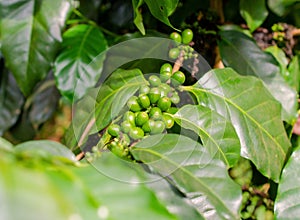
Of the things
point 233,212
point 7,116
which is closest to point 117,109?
point 233,212

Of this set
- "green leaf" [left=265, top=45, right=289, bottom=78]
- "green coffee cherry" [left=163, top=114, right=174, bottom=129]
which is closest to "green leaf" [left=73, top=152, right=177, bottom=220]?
"green coffee cherry" [left=163, top=114, right=174, bottom=129]

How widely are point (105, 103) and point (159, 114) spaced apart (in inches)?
5.2

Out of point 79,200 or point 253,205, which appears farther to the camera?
point 253,205

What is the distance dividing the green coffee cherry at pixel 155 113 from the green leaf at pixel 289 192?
237 mm

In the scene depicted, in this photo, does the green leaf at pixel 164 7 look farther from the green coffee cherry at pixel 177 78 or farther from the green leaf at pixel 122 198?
the green leaf at pixel 122 198

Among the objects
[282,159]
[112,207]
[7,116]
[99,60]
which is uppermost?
[112,207]

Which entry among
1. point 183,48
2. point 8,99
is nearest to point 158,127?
point 183,48

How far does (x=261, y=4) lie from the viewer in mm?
1204

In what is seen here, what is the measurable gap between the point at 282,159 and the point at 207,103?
187 millimetres

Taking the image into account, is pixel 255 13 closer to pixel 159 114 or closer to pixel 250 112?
pixel 250 112

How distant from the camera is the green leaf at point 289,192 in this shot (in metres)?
0.77

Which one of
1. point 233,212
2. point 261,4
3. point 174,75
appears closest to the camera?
point 233,212

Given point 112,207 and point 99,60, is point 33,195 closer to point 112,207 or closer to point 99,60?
point 112,207

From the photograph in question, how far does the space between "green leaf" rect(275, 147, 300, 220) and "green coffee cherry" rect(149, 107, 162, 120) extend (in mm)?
237
